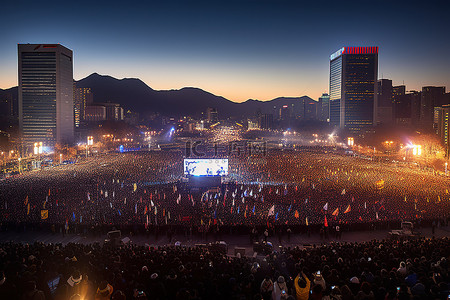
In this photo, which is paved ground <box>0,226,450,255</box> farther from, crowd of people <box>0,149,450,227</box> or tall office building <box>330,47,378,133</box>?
tall office building <box>330,47,378,133</box>

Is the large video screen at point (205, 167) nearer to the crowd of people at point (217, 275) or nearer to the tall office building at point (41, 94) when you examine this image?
the crowd of people at point (217, 275)


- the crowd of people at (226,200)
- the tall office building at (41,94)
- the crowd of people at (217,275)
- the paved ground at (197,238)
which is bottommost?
the paved ground at (197,238)

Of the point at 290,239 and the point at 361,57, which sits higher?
the point at 361,57

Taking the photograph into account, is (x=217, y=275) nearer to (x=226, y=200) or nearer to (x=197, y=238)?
(x=197, y=238)

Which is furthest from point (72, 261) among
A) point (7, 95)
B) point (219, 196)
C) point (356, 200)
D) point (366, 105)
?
point (7, 95)

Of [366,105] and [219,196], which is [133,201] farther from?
[366,105]

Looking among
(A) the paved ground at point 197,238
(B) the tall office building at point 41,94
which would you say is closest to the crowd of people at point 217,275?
(A) the paved ground at point 197,238
